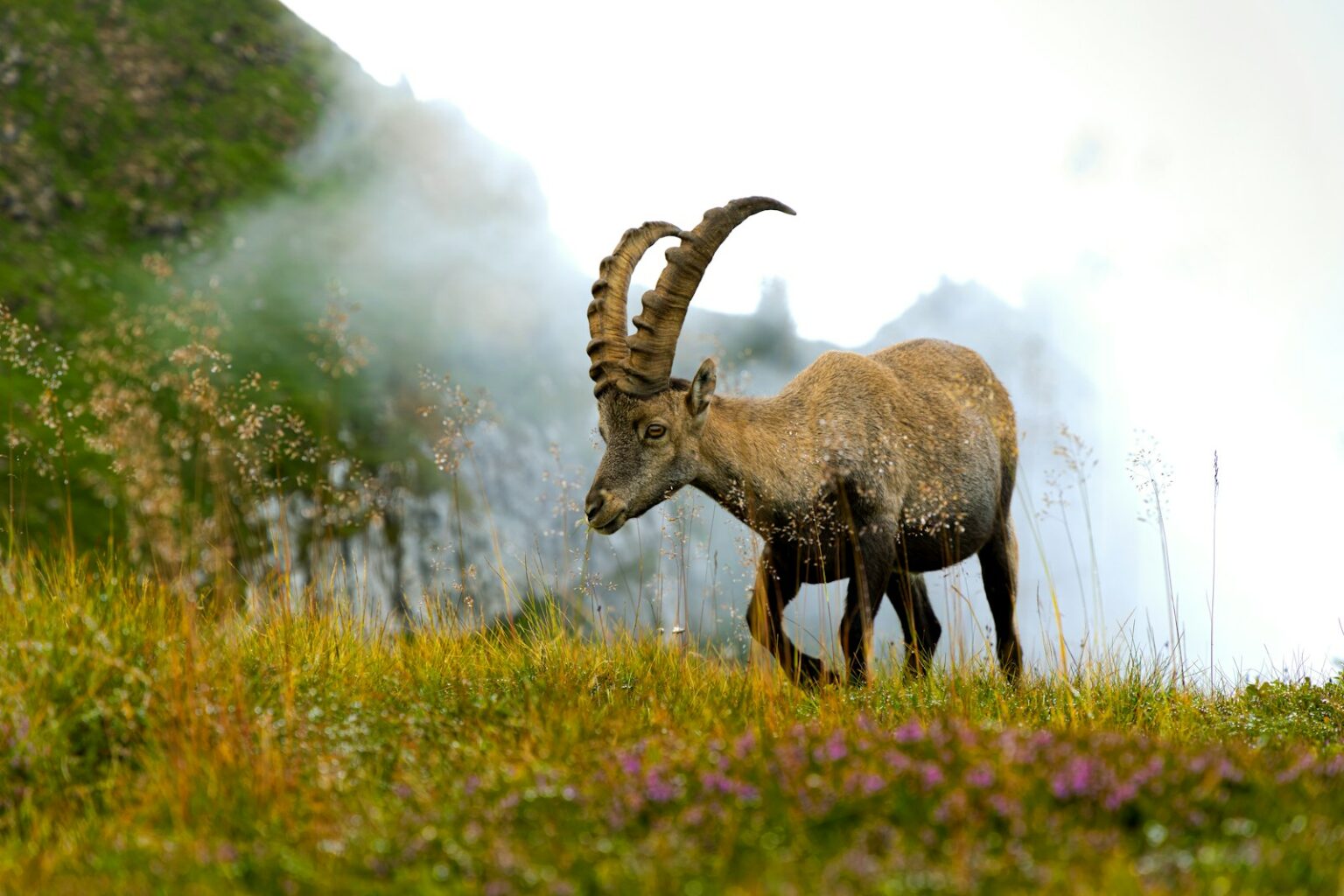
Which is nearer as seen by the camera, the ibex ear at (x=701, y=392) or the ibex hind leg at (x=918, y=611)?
the ibex ear at (x=701, y=392)

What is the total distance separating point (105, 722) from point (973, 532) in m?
7.85

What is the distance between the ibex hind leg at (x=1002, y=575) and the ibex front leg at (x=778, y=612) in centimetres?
299

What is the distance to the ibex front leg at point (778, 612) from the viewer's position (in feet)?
30.2

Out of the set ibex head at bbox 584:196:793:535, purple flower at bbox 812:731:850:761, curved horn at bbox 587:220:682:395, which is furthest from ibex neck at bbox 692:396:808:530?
purple flower at bbox 812:731:850:761

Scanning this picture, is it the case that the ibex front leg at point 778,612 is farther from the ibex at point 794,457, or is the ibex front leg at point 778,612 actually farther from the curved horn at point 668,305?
the curved horn at point 668,305

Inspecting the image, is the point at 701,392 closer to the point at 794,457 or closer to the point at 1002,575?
the point at 794,457

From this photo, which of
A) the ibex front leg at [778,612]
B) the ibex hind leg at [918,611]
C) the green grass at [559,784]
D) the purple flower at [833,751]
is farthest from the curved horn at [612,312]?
the purple flower at [833,751]

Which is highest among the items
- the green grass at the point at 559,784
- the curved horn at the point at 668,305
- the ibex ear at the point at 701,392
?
the curved horn at the point at 668,305

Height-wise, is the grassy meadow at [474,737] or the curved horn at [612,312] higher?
the curved horn at [612,312]

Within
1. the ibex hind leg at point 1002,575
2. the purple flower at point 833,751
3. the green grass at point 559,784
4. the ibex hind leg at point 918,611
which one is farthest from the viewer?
the ibex hind leg at point 1002,575

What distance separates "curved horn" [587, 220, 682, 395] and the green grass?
2.72 m

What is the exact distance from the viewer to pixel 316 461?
890cm

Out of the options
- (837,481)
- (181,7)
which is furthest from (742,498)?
(181,7)

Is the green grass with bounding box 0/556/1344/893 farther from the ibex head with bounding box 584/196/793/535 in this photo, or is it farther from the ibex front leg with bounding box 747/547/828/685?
the ibex head with bounding box 584/196/793/535
